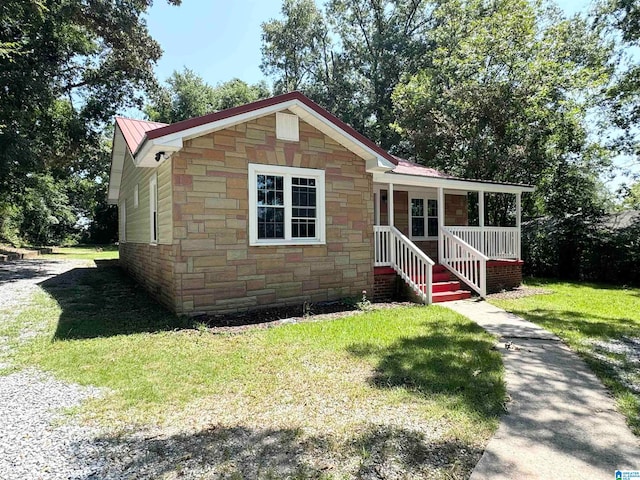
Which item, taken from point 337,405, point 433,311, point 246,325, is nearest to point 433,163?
point 433,311

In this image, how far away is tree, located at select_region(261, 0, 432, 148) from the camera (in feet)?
79.9

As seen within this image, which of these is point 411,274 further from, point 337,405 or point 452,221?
point 337,405

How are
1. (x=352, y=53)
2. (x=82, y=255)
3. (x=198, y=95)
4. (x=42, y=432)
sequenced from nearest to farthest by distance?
(x=42, y=432) → (x=82, y=255) → (x=352, y=53) → (x=198, y=95)

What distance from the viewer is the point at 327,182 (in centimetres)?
818

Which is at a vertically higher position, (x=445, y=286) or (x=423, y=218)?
(x=423, y=218)

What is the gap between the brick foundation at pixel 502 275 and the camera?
10.9m

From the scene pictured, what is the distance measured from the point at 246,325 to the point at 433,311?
3743 millimetres

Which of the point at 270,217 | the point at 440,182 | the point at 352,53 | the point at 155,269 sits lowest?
the point at 155,269

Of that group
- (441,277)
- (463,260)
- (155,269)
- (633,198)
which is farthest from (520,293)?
(633,198)

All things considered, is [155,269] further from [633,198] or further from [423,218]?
[633,198]

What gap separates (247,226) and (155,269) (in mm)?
2786

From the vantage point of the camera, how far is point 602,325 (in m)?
6.73

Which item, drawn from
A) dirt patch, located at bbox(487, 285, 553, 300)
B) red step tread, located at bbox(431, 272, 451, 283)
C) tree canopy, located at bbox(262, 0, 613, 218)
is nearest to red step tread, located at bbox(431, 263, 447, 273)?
red step tread, located at bbox(431, 272, 451, 283)

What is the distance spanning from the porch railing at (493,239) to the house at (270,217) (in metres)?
0.88
